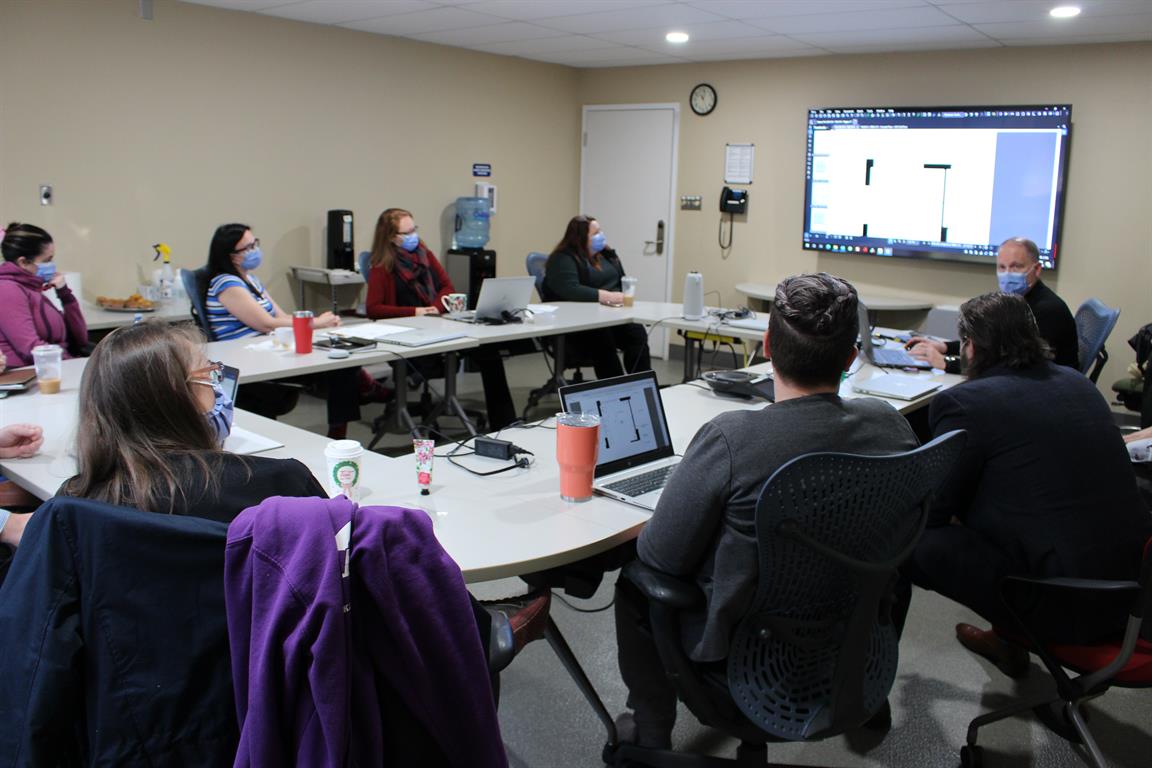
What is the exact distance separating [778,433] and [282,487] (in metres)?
0.86

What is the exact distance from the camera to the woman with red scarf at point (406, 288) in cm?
504

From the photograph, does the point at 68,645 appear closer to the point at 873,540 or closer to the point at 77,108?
the point at 873,540

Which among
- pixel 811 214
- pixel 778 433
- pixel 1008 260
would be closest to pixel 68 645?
pixel 778 433

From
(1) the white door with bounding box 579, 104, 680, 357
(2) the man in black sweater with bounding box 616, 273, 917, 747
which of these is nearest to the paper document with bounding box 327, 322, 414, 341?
(2) the man in black sweater with bounding box 616, 273, 917, 747

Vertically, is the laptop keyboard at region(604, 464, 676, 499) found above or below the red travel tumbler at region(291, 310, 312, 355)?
below

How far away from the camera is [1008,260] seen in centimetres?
379

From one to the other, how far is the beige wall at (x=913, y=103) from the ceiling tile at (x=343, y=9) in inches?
105

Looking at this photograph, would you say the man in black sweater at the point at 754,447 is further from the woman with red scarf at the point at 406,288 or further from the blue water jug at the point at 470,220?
the blue water jug at the point at 470,220

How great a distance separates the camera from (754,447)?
167 centimetres

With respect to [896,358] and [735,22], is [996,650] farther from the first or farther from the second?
[735,22]

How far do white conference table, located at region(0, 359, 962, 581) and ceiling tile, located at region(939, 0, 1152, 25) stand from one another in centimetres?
321

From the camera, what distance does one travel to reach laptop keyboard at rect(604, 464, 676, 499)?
2201mm

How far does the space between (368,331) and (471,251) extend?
9.33 ft

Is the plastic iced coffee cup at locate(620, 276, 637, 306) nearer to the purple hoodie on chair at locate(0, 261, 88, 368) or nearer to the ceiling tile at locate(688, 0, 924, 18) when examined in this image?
the ceiling tile at locate(688, 0, 924, 18)
